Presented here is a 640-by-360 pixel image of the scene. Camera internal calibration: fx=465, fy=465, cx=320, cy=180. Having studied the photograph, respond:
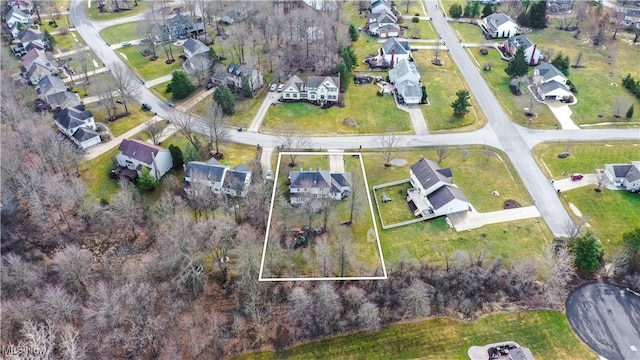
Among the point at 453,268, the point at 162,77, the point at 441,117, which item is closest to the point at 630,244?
the point at 453,268

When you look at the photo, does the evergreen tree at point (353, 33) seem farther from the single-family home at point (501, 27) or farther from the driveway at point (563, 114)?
the driveway at point (563, 114)

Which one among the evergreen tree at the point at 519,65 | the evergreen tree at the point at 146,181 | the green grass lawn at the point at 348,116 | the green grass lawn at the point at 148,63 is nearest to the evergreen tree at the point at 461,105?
the green grass lawn at the point at 348,116

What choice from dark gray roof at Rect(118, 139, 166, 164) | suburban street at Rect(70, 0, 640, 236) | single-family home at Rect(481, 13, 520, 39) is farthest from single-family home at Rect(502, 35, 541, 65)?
dark gray roof at Rect(118, 139, 166, 164)

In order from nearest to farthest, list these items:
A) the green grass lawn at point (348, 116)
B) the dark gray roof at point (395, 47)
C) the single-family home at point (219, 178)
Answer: the single-family home at point (219, 178), the green grass lawn at point (348, 116), the dark gray roof at point (395, 47)

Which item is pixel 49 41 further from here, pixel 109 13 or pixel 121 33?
pixel 109 13

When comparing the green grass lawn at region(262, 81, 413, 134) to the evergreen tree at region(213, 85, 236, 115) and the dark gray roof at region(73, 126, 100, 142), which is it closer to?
the evergreen tree at region(213, 85, 236, 115)

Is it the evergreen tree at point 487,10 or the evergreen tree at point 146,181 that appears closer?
the evergreen tree at point 146,181

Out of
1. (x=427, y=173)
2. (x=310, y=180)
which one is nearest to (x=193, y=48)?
(x=310, y=180)

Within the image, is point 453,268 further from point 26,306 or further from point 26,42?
point 26,42
